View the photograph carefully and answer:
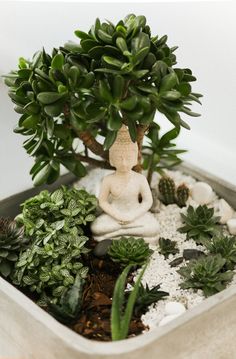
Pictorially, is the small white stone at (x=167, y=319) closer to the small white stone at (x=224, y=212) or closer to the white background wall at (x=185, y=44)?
the small white stone at (x=224, y=212)

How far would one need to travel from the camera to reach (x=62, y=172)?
88.7 inches

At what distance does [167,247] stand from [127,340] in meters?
0.50

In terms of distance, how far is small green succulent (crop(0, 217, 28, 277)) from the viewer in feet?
5.91

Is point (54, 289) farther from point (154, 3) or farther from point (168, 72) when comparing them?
point (154, 3)

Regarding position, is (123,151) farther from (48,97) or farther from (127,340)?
(127,340)

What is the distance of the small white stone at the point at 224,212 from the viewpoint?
6.77 feet

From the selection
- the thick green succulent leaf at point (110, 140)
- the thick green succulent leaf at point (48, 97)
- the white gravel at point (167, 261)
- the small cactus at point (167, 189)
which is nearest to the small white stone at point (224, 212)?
the white gravel at point (167, 261)

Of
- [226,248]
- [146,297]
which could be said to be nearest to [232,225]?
[226,248]

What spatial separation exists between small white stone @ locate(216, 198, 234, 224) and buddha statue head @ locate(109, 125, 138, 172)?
0.33 metres

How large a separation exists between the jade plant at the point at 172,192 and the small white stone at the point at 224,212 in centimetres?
11

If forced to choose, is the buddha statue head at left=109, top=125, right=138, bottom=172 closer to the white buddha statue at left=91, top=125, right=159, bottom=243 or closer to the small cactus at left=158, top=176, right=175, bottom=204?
the white buddha statue at left=91, top=125, right=159, bottom=243

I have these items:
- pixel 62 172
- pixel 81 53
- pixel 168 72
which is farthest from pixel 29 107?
pixel 62 172

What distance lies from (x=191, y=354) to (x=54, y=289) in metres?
0.37

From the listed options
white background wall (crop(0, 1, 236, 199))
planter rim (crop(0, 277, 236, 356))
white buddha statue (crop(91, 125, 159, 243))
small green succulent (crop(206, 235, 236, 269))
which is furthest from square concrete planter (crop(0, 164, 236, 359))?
white background wall (crop(0, 1, 236, 199))
